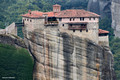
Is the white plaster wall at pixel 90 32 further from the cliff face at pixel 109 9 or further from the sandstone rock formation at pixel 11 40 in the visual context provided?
the cliff face at pixel 109 9

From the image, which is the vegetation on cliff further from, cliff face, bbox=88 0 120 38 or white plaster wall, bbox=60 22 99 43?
cliff face, bbox=88 0 120 38

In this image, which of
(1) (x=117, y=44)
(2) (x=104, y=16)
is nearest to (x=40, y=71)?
(1) (x=117, y=44)

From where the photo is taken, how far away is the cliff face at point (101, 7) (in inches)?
5251

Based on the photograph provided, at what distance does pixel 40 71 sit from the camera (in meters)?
84.0

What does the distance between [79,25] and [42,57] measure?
24.9 feet

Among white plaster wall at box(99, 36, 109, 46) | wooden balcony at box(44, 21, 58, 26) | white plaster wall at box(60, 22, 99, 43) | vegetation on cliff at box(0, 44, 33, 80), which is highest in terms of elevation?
wooden balcony at box(44, 21, 58, 26)

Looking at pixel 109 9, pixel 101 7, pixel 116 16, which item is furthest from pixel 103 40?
pixel 109 9

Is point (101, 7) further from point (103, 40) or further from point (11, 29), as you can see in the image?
point (11, 29)

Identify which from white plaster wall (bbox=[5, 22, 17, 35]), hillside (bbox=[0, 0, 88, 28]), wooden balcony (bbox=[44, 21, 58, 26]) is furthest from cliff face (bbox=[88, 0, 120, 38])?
wooden balcony (bbox=[44, 21, 58, 26])

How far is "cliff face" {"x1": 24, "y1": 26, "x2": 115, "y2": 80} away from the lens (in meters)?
82.1

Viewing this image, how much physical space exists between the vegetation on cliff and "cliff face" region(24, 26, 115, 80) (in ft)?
5.89

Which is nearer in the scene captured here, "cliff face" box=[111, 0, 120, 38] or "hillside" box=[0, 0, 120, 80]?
"cliff face" box=[111, 0, 120, 38]

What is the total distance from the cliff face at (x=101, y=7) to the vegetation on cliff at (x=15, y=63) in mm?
52486

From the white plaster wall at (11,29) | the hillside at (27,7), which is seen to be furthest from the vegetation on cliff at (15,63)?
the hillside at (27,7)
